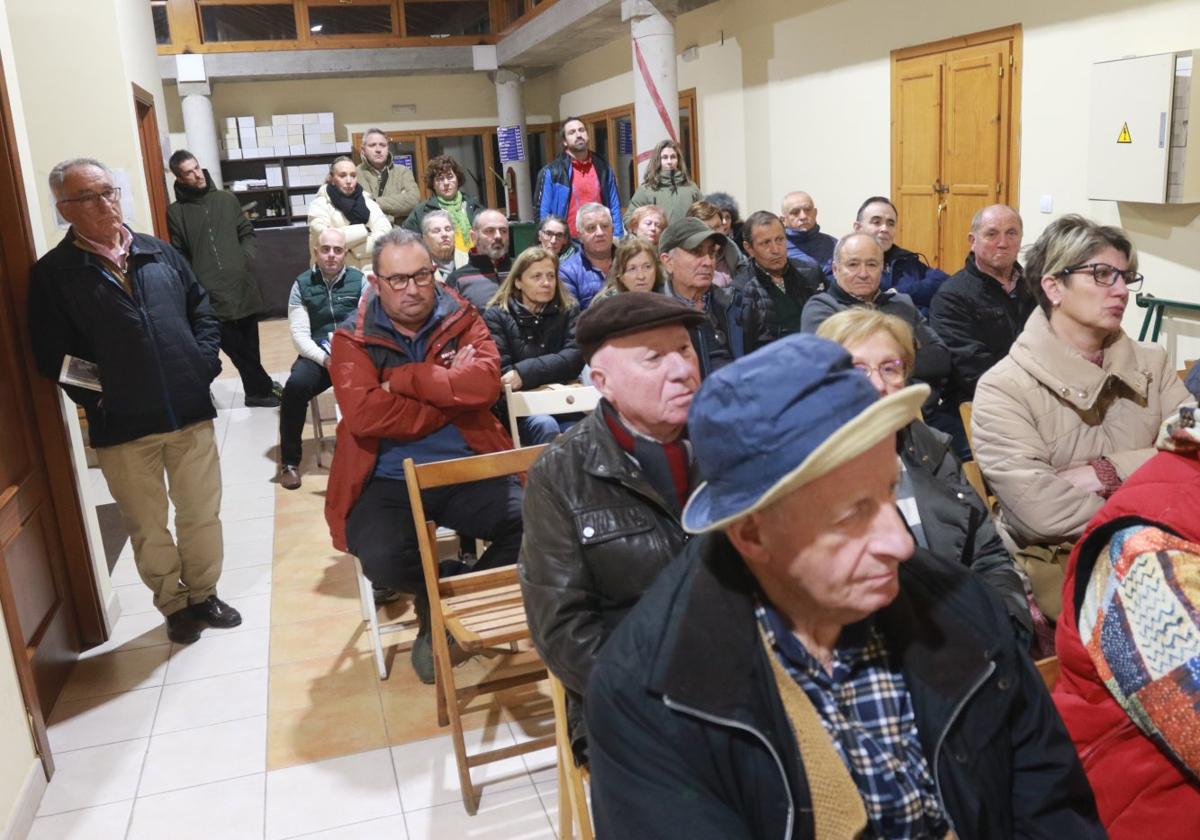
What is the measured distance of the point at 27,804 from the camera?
2609 mm

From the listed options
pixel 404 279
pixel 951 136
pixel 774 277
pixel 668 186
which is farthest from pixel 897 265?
pixel 404 279

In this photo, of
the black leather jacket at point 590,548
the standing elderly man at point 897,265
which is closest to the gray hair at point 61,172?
the black leather jacket at point 590,548

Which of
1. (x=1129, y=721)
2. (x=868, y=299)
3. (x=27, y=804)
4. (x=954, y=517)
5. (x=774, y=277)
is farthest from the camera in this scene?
(x=774, y=277)

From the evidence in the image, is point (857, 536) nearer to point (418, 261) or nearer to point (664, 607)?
point (664, 607)

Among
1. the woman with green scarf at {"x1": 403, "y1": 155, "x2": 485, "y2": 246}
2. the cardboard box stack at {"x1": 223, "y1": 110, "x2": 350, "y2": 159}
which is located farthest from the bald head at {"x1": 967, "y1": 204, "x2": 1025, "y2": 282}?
the cardboard box stack at {"x1": 223, "y1": 110, "x2": 350, "y2": 159}

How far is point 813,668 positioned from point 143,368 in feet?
9.29

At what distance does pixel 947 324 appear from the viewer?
149 inches

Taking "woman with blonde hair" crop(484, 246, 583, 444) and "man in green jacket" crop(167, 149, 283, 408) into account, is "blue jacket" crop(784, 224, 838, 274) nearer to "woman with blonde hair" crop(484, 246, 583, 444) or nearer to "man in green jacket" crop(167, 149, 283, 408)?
"woman with blonde hair" crop(484, 246, 583, 444)

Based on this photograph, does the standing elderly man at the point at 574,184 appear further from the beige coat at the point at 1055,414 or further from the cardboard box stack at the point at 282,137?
the cardboard box stack at the point at 282,137

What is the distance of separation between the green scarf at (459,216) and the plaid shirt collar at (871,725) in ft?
18.6

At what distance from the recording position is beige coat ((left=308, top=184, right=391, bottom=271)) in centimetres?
651

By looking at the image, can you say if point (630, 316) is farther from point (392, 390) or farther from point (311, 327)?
point (311, 327)

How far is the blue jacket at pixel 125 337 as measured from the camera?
10.5 feet

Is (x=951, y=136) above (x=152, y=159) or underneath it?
underneath
